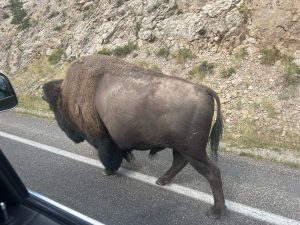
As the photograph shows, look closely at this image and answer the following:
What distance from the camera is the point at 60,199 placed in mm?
5270

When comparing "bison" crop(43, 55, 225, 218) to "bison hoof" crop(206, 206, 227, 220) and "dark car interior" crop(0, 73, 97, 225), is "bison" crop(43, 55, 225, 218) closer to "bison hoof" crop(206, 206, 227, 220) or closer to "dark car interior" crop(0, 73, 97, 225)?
"bison hoof" crop(206, 206, 227, 220)

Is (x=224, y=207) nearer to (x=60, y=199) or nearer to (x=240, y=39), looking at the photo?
(x=60, y=199)

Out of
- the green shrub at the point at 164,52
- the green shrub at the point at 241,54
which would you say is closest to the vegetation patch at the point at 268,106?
the green shrub at the point at 241,54

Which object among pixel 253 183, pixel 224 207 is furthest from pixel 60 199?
pixel 253 183

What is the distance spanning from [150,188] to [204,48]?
5448mm

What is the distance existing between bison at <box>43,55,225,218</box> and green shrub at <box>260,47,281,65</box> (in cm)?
432

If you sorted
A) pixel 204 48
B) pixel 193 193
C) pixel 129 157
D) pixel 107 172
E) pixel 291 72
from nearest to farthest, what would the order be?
pixel 193 193
pixel 107 172
pixel 129 157
pixel 291 72
pixel 204 48

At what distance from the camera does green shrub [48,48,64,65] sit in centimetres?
1312

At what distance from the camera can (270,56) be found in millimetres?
8969

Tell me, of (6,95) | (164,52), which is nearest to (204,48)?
(164,52)

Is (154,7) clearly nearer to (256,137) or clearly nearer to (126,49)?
(126,49)

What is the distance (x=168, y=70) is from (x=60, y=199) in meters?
5.50

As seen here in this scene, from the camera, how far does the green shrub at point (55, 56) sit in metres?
13.1

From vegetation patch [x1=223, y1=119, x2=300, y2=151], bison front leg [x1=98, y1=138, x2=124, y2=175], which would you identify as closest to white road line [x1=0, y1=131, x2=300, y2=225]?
bison front leg [x1=98, y1=138, x2=124, y2=175]
